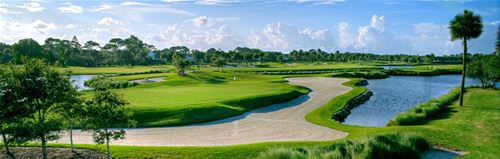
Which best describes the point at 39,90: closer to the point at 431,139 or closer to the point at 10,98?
the point at 10,98

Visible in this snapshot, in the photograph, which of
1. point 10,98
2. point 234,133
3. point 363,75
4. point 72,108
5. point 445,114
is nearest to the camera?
point 10,98

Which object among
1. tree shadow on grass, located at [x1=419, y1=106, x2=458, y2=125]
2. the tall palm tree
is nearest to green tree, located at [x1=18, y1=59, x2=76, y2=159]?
tree shadow on grass, located at [x1=419, y1=106, x2=458, y2=125]

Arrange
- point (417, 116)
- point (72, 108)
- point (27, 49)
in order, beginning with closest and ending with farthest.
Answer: point (72, 108) → point (417, 116) → point (27, 49)

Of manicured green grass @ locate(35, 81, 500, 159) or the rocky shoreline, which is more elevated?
manicured green grass @ locate(35, 81, 500, 159)

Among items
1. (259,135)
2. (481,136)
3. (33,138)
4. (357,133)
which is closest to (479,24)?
(481,136)

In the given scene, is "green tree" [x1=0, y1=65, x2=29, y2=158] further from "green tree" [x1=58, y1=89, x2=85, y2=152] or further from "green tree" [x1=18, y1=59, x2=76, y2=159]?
"green tree" [x1=58, y1=89, x2=85, y2=152]

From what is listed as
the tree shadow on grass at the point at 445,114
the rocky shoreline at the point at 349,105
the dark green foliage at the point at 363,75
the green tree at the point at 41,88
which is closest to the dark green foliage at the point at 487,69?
the rocky shoreline at the point at 349,105

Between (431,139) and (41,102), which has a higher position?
(41,102)

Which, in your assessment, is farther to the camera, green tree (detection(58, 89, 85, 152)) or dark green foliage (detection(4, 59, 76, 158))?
green tree (detection(58, 89, 85, 152))

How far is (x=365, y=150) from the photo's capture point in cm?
2039

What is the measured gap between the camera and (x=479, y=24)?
4153cm

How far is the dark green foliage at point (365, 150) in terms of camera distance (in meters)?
19.9

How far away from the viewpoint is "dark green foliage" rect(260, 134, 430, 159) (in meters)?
19.9

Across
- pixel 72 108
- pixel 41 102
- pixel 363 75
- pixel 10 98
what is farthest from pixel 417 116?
pixel 363 75
